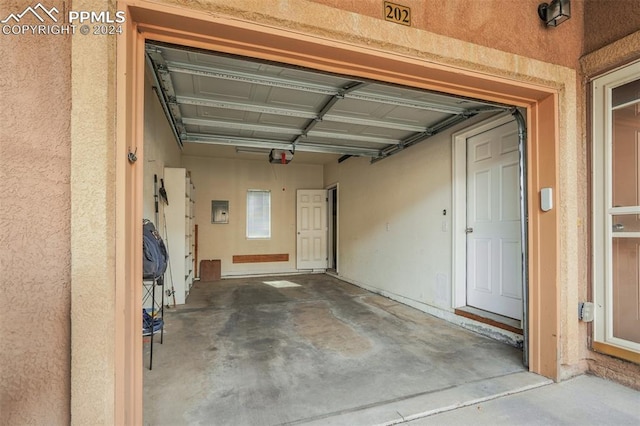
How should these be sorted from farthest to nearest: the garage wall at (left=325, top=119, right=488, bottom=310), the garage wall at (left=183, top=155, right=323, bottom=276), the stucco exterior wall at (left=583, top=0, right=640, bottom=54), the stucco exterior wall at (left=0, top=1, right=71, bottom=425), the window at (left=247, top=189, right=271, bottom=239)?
1. the window at (left=247, top=189, right=271, bottom=239)
2. the garage wall at (left=183, top=155, right=323, bottom=276)
3. the garage wall at (left=325, top=119, right=488, bottom=310)
4. the stucco exterior wall at (left=583, top=0, right=640, bottom=54)
5. the stucco exterior wall at (left=0, top=1, right=71, bottom=425)

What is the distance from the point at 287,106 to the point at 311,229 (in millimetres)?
4682

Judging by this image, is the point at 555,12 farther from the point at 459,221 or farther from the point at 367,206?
the point at 367,206

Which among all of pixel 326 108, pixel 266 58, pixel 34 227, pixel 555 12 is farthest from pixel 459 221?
pixel 34 227

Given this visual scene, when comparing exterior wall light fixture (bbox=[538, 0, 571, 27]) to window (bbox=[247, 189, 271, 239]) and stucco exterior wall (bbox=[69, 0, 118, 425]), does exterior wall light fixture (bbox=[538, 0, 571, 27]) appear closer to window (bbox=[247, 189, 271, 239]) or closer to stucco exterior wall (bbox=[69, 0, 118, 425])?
stucco exterior wall (bbox=[69, 0, 118, 425])

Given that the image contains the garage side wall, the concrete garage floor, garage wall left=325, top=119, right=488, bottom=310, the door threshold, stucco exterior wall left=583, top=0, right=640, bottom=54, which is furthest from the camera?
garage wall left=325, top=119, right=488, bottom=310

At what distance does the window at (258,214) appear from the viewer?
7348mm

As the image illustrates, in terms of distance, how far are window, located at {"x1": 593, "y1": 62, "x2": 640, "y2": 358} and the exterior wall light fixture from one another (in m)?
0.54

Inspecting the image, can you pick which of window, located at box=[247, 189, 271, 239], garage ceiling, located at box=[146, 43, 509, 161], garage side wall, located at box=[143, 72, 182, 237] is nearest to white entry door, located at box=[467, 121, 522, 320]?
garage ceiling, located at box=[146, 43, 509, 161]

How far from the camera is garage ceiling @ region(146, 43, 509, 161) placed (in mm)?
2441

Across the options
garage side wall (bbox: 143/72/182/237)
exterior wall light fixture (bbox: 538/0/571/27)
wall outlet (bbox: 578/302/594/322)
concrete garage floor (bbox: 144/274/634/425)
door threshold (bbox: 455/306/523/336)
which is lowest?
concrete garage floor (bbox: 144/274/634/425)

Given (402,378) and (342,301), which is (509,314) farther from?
(342,301)

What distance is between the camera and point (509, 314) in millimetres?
3076

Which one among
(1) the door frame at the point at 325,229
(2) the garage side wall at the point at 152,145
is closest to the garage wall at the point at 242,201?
(1) the door frame at the point at 325,229

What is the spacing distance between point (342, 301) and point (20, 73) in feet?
14.1
